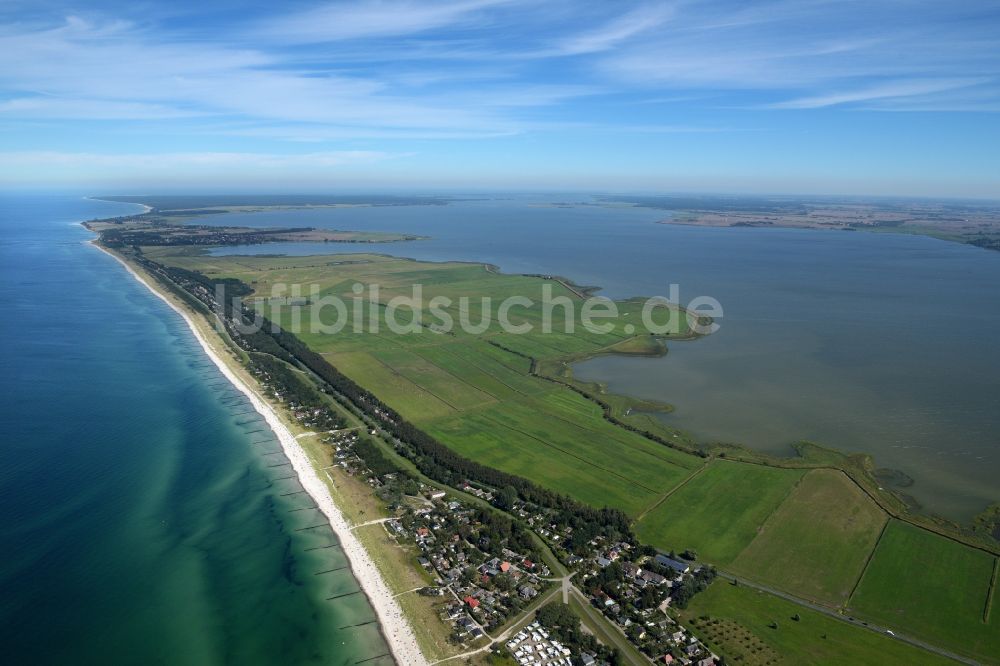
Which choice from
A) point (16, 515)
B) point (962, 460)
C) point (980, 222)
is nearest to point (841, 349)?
point (962, 460)

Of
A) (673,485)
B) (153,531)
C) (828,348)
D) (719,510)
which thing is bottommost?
(153,531)

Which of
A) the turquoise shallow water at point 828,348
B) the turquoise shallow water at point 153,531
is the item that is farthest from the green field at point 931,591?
the turquoise shallow water at point 153,531

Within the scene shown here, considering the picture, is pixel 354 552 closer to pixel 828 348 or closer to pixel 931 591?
pixel 931 591

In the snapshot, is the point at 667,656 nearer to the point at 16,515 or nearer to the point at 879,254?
the point at 16,515

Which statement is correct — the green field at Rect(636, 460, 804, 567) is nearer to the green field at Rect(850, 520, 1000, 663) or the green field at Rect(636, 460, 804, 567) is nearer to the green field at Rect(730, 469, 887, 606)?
the green field at Rect(730, 469, 887, 606)

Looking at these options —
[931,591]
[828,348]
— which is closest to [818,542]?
[931,591]

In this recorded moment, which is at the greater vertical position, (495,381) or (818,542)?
(495,381)

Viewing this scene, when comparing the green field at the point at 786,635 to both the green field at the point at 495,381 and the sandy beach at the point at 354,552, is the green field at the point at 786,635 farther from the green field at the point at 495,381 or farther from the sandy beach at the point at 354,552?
the sandy beach at the point at 354,552
